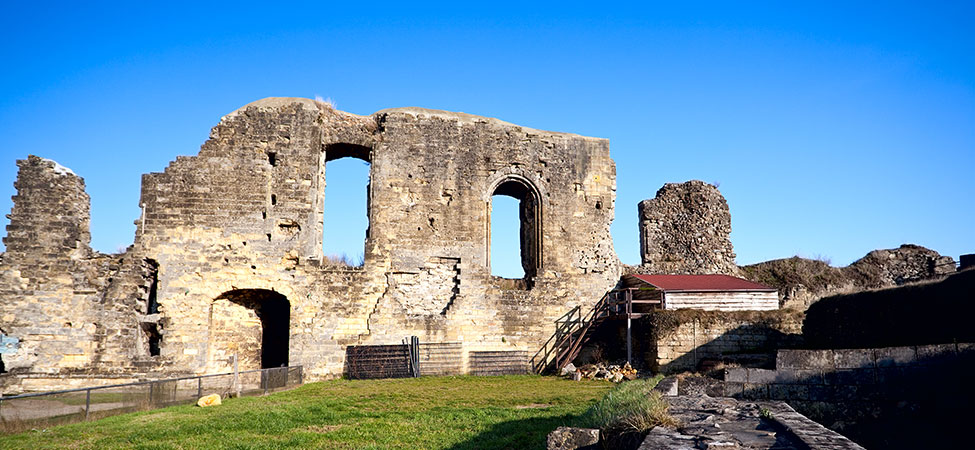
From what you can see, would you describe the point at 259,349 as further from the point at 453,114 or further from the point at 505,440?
the point at 505,440

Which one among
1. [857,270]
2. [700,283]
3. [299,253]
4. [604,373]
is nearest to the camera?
[604,373]

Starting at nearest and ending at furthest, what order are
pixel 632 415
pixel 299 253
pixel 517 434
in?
pixel 632 415 → pixel 517 434 → pixel 299 253

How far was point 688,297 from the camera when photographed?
1925 centimetres

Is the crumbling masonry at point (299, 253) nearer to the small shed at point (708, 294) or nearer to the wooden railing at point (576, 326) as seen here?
the wooden railing at point (576, 326)

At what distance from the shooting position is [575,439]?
6734 millimetres

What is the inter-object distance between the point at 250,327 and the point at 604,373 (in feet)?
30.9

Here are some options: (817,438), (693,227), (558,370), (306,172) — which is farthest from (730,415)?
(693,227)

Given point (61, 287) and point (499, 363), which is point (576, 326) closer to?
point (499, 363)

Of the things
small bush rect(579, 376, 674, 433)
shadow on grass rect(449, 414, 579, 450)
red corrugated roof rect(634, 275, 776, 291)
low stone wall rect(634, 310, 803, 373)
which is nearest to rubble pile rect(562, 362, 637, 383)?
low stone wall rect(634, 310, 803, 373)

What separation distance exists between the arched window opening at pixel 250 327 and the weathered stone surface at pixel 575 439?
42.8 ft

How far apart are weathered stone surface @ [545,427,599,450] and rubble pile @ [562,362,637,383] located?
1030cm

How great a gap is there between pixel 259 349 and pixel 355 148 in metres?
6.17

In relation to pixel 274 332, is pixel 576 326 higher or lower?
higher

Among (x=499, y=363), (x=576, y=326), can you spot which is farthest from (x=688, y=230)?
(x=499, y=363)
